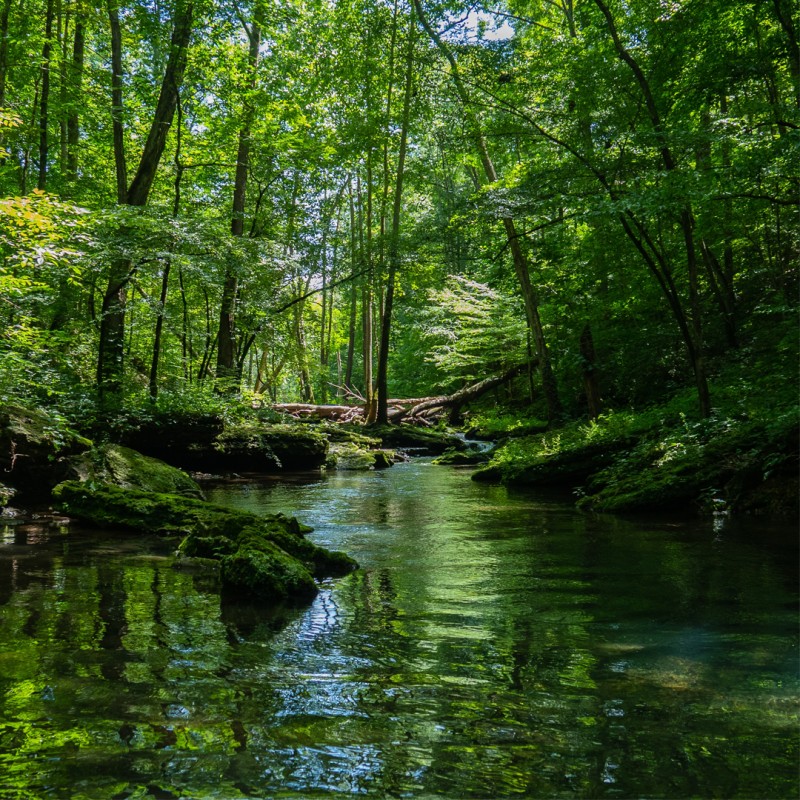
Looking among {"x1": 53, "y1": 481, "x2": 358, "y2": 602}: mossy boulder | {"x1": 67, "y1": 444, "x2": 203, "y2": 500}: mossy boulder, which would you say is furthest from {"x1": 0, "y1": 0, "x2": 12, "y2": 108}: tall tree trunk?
{"x1": 53, "y1": 481, "x2": 358, "y2": 602}: mossy boulder

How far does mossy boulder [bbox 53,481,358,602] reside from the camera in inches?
193

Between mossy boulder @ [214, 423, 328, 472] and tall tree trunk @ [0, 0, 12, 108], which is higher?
tall tree trunk @ [0, 0, 12, 108]

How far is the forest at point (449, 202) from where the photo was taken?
340 inches

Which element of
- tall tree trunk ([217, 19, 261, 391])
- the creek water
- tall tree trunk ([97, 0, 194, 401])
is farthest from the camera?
tall tree trunk ([217, 19, 261, 391])

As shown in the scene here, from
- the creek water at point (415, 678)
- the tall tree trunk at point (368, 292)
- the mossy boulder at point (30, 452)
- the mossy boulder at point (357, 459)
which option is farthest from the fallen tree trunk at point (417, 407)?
the creek water at point (415, 678)

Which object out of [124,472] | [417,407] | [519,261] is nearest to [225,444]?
[124,472]

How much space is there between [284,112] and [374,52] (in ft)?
11.8

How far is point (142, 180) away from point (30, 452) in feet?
22.8

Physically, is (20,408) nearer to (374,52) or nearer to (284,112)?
(284,112)

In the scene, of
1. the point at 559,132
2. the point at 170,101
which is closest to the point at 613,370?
the point at 559,132

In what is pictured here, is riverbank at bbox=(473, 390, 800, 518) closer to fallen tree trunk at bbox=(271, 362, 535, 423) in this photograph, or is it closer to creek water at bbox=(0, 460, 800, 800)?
creek water at bbox=(0, 460, 800, 800)

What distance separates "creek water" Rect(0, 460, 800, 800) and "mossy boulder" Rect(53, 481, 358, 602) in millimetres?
297

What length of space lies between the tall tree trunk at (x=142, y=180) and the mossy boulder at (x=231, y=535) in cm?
435

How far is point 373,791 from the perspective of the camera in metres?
2.16
